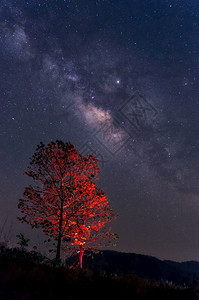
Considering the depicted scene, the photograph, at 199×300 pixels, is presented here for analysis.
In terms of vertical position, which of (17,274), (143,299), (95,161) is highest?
(95,161)

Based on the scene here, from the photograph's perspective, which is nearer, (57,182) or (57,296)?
(57,296)

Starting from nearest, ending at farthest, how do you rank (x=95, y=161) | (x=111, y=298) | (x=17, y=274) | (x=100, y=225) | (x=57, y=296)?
1. (x=57, y=296)
2. (x=111, y=298)
3. (x=17, y=274)
4. (x=95, y=161)
5. (x=100, y=225)

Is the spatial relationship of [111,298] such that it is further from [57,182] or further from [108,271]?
[57,182]

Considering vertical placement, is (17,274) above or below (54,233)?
below

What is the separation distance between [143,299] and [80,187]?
11055mm

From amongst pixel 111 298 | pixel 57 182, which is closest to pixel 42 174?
pixel 57 182

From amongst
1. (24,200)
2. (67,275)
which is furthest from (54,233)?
(67,275)

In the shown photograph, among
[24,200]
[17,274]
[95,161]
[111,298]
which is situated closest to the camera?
Answer: [111,298]

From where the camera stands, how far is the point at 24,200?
54.0ft

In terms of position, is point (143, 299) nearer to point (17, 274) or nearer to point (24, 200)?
point (17, 274)

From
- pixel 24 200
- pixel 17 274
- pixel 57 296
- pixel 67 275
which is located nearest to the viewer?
pixel 57 296

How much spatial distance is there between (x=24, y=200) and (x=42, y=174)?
6.38 ft

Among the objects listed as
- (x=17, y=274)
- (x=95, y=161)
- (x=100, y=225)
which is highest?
(x=95, y=161)

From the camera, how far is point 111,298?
19.4 ft
